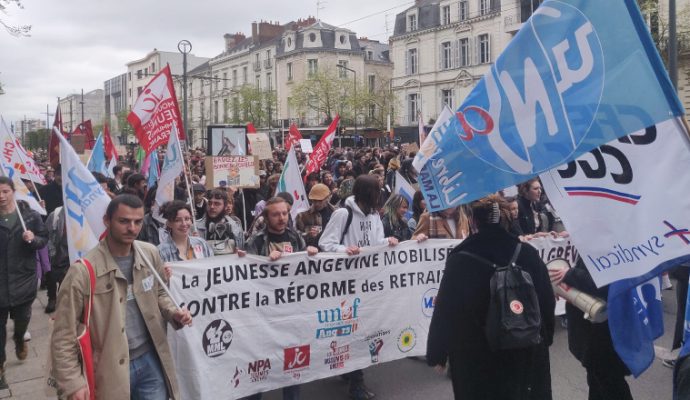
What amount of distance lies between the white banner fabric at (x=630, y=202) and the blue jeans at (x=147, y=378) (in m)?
2.34

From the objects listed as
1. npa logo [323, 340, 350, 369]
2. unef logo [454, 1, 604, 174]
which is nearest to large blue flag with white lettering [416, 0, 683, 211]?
unef logo [454, 1, 604, 174]

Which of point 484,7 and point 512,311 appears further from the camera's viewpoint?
point 484,7

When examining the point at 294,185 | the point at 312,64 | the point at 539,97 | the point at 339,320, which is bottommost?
the point at 339,320

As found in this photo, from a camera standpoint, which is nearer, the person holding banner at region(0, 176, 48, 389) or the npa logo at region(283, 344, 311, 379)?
the npa logo at region(283, 344, 311, 379)

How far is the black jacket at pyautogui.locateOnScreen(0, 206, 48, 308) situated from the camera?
515cm

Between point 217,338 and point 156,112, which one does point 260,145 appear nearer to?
point 156,112

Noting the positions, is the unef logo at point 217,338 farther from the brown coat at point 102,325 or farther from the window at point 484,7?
the window at point 484,7

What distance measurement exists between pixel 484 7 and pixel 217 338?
42917 mm

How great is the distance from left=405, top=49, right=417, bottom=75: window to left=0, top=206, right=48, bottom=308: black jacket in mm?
45922

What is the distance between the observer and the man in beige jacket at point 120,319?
302 centimetres

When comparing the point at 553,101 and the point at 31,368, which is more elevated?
the point at 553,101

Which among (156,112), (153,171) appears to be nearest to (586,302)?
(156,112)

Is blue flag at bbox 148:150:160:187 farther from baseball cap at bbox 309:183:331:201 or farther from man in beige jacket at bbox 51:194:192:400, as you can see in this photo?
man in beige jacket at bbox 51:194:192:400

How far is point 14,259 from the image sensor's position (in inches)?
205
